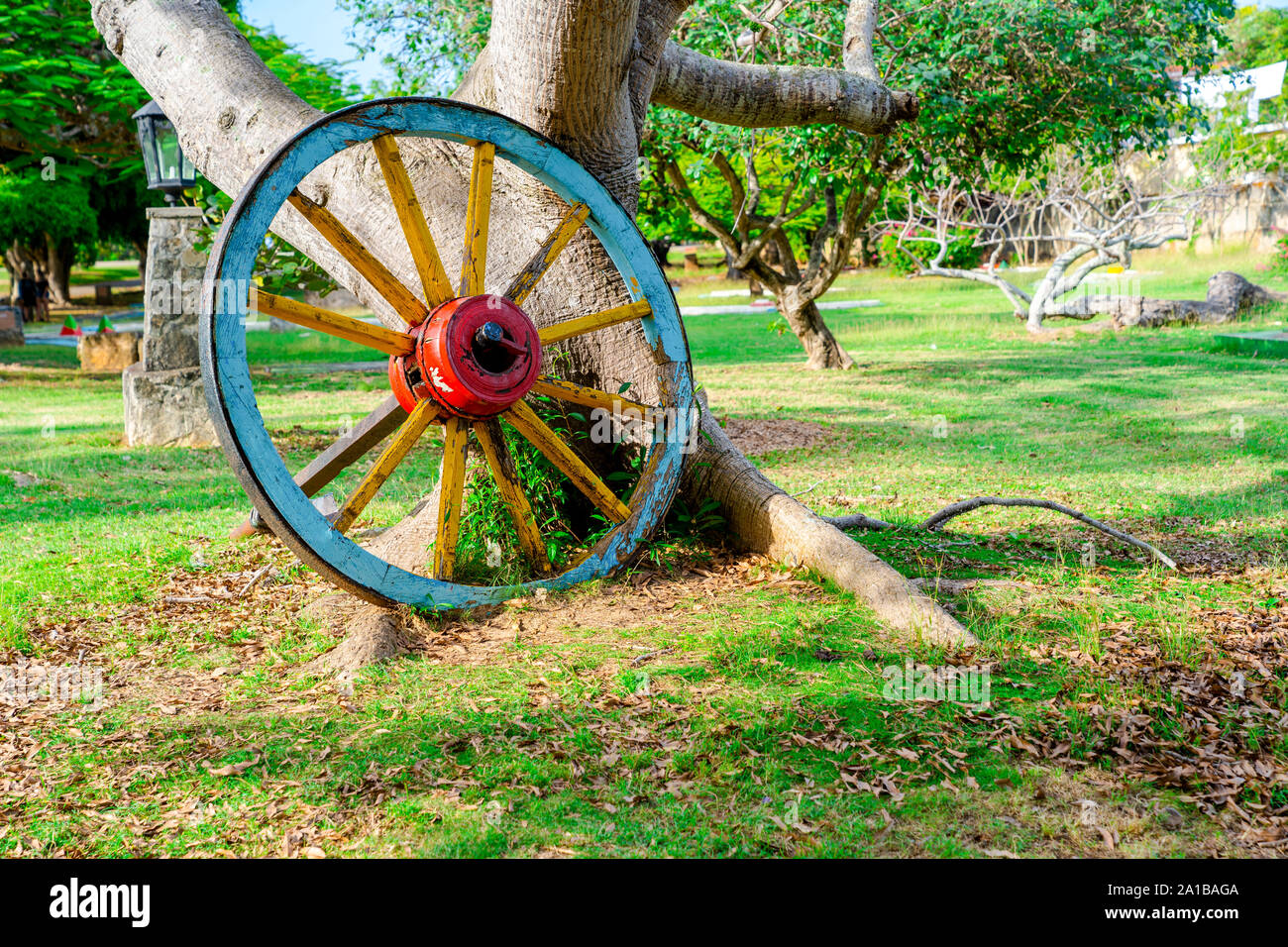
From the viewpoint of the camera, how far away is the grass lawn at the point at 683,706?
10.1ft

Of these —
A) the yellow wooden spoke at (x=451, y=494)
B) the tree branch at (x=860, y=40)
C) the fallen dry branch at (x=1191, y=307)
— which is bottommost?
the yellow wooden spoke at (x=451, y=494)

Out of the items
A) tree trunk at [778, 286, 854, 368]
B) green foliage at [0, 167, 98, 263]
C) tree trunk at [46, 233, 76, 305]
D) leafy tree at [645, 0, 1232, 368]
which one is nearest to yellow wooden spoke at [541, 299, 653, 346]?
leafy tree at [645, 0, 1232, 368]

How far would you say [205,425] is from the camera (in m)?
9.62

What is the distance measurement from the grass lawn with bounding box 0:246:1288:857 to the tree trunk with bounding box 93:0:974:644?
33 centimetres

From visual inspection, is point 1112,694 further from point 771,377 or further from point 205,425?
point 771,377

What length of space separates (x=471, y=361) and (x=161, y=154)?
21.1ft

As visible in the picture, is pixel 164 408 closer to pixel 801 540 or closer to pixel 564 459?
pixel 564 459

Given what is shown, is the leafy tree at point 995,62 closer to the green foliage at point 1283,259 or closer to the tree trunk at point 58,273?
the green foliage at point 1283,259

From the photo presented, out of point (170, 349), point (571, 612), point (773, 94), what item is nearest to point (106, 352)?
point (170, 349)

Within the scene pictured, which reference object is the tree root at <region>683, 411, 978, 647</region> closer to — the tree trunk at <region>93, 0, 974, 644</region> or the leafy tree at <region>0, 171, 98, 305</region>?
the tree trunk at <region>93, 0, 974, 644</region>

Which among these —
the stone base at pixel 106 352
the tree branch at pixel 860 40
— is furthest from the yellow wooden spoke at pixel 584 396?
the stone base at pixel 106 352

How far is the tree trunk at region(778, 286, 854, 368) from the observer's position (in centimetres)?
1392

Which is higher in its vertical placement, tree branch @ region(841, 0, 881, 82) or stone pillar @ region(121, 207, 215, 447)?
tree branch @ region(841, 0, 881, 82)
